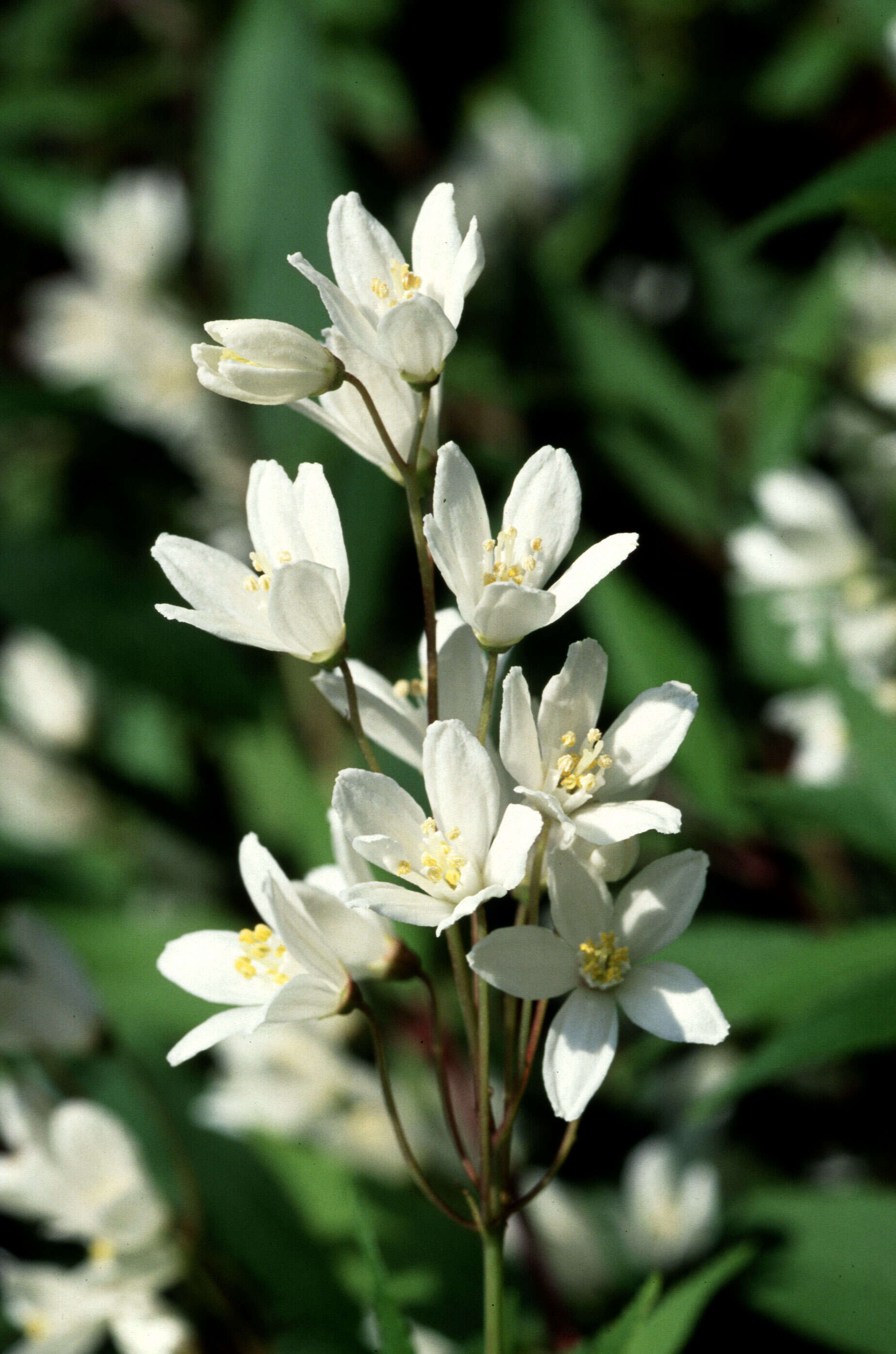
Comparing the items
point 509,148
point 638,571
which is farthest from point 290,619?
point 509,148

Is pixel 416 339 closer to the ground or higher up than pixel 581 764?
higher up

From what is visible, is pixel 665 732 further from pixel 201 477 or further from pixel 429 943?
pixel 201 477

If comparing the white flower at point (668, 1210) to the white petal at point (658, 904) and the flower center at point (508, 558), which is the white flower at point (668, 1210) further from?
the flower center at point (508, 558)

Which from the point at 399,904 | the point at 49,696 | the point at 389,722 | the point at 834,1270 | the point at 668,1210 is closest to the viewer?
the point at 399,904

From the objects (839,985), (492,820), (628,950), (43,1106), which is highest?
(492,820)

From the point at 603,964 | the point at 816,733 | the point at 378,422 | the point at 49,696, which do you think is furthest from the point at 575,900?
the point at 49,696

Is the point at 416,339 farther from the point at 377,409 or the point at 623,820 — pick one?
the point at 623,820
